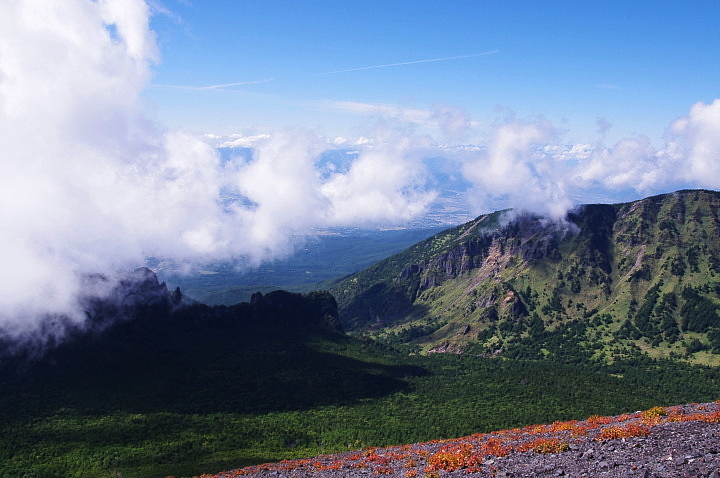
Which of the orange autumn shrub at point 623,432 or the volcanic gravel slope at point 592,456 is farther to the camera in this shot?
the orange autumn shrub at point 623,432

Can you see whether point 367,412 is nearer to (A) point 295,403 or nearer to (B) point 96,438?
(A) point 295,403

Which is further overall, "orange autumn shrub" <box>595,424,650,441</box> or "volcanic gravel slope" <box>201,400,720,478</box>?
"orange autumn shrub" <box>595,424,650,441</box>

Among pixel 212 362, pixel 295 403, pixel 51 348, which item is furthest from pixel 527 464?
pixel 51 348

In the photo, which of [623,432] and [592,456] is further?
[623,432]

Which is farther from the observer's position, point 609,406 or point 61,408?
point 609,406

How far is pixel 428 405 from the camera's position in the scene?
190250 mm

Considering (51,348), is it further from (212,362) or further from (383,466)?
(383,466)

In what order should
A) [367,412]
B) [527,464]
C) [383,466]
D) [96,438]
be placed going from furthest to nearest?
1. [367,412]
2. [96,438]
3. [383,466]
4. [527,464]

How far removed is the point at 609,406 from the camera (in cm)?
19175

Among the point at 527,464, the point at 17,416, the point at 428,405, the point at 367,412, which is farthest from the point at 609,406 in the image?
the point at 17,416

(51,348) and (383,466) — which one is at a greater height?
(383,466)

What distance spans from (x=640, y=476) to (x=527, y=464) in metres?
10.4

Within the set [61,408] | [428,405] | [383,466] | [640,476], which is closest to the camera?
[640,476]

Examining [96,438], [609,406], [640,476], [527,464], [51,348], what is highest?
[640,476]
